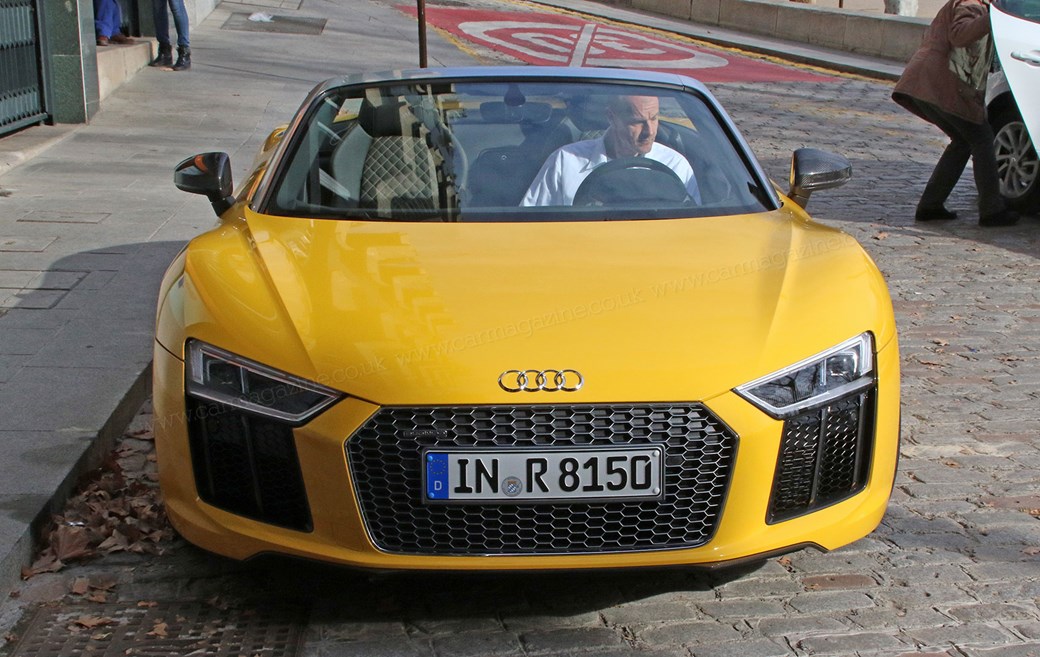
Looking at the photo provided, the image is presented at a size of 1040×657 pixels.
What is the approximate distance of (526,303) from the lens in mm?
3547

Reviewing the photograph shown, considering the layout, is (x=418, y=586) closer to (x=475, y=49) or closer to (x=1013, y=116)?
Result: (x=1013, y=116)

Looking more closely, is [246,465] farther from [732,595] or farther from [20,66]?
[20,66]

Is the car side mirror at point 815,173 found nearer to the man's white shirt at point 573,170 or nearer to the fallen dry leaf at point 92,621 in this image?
the man's white shirt at point 573,170

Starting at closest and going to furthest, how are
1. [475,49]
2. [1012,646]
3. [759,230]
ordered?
1. [1012,646]
2. [759,230]
3. [475,49]

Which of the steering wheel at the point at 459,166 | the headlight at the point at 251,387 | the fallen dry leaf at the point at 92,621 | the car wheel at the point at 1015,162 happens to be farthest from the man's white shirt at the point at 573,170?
the car wheel at the point at 1015,162

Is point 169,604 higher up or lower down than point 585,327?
lower down

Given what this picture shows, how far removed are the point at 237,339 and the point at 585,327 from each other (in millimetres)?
910

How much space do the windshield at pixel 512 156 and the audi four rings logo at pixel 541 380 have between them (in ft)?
3.85

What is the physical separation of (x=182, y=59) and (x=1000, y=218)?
→ 33.5ft

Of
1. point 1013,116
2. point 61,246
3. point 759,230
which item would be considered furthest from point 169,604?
point 1013,116

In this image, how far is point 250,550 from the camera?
3436 mm

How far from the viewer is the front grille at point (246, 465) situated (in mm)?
3324

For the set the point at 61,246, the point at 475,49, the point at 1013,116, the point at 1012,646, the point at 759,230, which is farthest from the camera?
the point at 475,49

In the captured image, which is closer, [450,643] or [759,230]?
[450,643]
